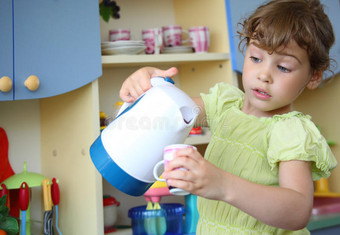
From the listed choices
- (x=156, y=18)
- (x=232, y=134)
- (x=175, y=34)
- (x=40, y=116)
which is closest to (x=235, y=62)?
(x=175, y=34)

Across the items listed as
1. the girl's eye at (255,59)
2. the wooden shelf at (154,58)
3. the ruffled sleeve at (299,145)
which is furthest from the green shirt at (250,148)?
the wooden shelf at (154,58)

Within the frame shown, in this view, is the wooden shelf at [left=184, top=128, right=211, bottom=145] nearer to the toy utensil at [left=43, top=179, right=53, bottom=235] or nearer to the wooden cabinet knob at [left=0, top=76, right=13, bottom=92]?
the toy utensil at [left=43, top=179, right=53, bottom=235]

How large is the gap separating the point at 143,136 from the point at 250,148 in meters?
0.24

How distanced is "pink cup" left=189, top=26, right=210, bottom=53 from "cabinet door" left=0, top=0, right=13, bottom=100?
0.60 m

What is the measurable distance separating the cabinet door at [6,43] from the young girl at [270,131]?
1.50 feet

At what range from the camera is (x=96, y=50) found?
4.00ft

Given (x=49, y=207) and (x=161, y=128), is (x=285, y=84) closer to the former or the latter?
(x=161, y=128)

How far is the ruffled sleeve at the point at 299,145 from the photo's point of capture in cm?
69

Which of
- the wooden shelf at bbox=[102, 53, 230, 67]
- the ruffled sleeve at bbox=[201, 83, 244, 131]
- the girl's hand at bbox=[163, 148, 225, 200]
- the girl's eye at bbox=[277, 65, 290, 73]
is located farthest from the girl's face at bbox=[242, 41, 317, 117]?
the wooden shelf at bbox=[102, 53, 230, 67]

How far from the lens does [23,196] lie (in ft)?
4.00

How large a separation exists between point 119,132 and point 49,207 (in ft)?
2.26

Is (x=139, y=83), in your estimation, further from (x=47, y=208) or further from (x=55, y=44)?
(x=47, y=208)

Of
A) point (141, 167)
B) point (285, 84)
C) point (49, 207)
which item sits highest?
point (285, 84)

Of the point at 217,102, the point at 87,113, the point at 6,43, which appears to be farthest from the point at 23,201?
the point at 217,102
